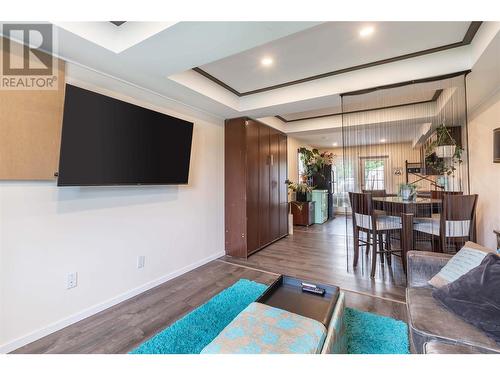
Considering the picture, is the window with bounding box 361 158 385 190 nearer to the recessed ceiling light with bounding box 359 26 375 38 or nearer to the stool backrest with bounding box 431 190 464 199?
the stool backrest with bounding box 431 190 464 199

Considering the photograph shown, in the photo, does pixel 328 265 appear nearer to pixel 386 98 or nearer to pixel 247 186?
pixel 247 186

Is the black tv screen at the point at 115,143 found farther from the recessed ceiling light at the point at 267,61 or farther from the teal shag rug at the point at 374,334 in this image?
the teal shag rug at the point at 374,334

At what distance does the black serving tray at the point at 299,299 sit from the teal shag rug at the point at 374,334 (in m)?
0.26

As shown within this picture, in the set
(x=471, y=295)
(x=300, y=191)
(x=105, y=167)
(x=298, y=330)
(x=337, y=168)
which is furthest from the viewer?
(x=337, y=168)

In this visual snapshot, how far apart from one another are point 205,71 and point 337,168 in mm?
6026

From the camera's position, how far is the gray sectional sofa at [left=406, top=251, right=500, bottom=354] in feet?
3.37

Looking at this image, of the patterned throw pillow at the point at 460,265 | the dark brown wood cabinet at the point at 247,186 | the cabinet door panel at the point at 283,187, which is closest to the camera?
the patterned throw pillow at the point at 460,265

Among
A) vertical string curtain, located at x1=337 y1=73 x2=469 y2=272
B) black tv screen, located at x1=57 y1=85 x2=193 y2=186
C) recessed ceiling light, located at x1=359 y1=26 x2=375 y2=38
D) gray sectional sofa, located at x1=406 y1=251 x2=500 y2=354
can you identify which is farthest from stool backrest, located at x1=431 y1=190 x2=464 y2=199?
black tv screen, located at x1=57 y1=85 x2=193 y2=186

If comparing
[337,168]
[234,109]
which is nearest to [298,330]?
[234,109]

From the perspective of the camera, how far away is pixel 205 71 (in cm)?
259

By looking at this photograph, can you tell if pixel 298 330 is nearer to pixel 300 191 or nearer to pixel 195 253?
pixel 195 253

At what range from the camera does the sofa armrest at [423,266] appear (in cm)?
167

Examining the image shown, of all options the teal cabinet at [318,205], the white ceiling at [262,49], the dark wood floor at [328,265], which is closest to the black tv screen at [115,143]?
the white ceiling at [262,49]

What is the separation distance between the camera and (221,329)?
1.83m
